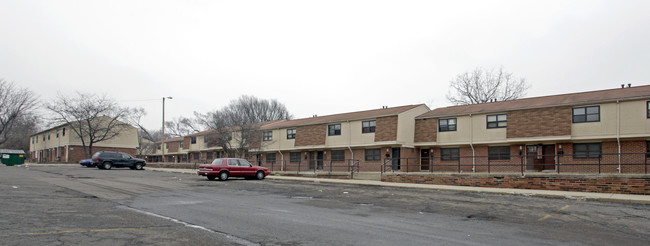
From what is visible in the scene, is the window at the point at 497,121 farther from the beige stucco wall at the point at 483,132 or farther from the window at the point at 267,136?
the window at the point at 267,136

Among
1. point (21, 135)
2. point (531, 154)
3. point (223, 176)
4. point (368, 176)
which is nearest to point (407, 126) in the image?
point (368, 176)

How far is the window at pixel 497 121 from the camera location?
28.0m

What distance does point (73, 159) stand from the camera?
57.2 meters

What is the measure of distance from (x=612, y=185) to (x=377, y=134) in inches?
674

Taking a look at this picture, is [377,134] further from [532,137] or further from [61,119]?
[61,119]

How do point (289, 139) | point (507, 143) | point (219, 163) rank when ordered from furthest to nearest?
point (289, 139), point (507, 143), point (219, 163)

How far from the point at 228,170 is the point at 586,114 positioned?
20516 mm

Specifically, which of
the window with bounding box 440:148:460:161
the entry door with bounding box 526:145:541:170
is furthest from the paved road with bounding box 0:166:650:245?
the window with bounding box 440:148:460:161

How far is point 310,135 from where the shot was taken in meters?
37.2

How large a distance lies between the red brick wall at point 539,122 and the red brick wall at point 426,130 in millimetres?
5264

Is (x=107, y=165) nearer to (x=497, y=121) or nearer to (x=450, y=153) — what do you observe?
(x=450, y=153)

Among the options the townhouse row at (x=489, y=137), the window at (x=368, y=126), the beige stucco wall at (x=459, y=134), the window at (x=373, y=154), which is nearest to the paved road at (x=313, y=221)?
the townhouse row at (x=489, y=137)

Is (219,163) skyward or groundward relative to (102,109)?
groundward

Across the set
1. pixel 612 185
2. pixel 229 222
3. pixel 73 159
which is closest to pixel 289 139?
pixel 612 185
